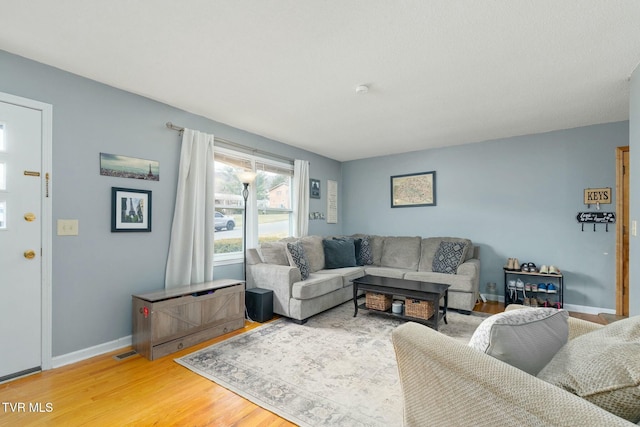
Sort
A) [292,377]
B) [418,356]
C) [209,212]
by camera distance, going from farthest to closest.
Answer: [209,212] → [292,377] → [418,356]

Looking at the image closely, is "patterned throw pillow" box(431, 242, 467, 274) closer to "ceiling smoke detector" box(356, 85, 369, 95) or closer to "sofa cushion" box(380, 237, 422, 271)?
"sofa cushion" box(380, 237, 422, 271)

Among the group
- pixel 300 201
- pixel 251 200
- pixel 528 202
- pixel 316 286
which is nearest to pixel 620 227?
pixel 528 202

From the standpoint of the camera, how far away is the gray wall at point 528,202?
12.5 ft

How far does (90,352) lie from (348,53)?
329 centimetres

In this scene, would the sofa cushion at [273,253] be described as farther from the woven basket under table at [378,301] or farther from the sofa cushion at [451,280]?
the sofa cushion at [451,280]

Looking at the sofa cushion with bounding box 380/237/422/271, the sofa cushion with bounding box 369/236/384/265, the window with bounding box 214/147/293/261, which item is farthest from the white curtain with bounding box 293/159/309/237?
the sofa cushion with bounding box 380/237/422/271

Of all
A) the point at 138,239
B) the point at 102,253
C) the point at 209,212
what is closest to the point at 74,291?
the point at 102,253

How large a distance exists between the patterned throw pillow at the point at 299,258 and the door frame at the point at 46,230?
2.32 metres

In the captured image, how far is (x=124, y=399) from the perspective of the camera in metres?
1.98

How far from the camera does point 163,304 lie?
2.60 metres

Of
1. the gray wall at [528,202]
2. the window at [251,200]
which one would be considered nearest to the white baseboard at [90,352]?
the window at [251,200]

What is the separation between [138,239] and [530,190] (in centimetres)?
503

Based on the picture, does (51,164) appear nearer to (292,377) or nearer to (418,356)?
(292,377)

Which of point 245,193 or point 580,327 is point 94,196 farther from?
point 580,327
